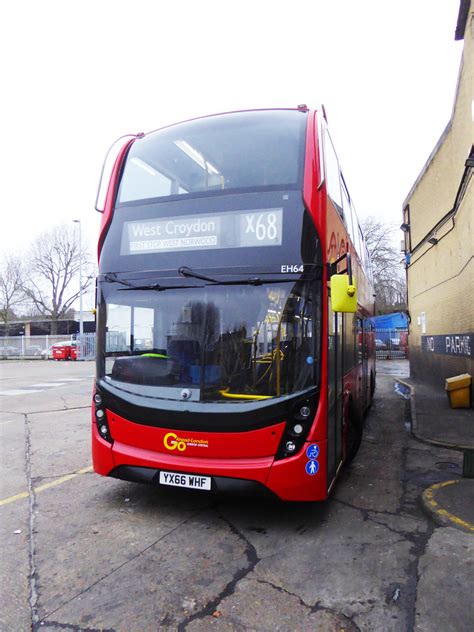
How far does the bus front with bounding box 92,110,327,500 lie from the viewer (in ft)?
13.3

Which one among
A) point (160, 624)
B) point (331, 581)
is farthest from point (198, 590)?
point (331, 581)

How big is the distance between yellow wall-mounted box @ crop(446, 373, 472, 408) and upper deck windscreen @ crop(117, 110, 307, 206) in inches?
330

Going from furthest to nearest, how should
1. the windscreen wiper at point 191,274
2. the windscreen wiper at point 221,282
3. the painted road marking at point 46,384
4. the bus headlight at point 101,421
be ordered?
1. the painted road marking at point 46,384
2. the bus headlight at point 101,421
3. the windscreen wiper at point 191,274
4. the windscreen wiper at point 221,282

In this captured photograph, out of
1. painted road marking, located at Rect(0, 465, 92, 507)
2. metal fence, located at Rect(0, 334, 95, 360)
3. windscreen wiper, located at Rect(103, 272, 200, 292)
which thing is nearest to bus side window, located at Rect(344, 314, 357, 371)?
windscreen wiper, located at Rect(103, 272, 200, 292)

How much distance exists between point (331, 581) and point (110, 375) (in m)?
2.80

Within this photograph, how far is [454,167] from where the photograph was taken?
12594 mm

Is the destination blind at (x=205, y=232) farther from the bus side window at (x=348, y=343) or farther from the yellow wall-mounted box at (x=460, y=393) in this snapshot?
the yellow wall-mounted box at (x=460, y=393)

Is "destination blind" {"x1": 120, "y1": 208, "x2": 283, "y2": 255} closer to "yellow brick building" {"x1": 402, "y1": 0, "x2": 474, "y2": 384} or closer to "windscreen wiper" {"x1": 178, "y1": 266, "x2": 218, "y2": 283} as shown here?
"windscreen wiper" {"x1": 178, "y1": 266, "x2": 218, "y2": 283}

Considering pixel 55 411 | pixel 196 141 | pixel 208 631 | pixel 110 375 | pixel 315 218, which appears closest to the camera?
pixel 208 631

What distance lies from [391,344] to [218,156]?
33.7m

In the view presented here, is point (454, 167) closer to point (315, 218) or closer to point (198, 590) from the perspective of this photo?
point (315, 218)

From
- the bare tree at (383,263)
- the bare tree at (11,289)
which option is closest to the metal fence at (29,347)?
the bare tree at (11,289)

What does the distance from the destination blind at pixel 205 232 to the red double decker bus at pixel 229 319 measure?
0.04ft

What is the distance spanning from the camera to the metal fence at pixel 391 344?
1371 inches
